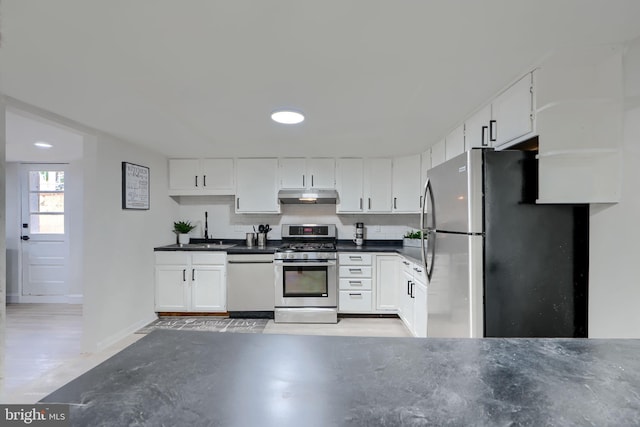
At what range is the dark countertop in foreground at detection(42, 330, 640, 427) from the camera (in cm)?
54

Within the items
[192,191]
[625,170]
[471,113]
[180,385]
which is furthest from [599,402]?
Answer: [192,191]

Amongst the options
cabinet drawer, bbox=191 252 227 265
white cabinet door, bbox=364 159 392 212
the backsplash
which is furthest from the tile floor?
white cabinet door, bbox=364 159 392 212

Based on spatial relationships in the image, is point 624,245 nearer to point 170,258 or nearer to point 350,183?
point 350,183

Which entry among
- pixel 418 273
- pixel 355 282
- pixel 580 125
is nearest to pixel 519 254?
pixel 580 125

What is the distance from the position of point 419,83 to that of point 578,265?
1428 millimetres

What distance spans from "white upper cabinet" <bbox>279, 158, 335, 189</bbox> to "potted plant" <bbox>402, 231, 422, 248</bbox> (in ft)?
4.22

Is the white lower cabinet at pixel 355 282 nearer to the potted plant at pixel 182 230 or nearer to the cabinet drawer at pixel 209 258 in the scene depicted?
the cabinet drawer at pixel 209 258

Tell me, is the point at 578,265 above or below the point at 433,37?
below

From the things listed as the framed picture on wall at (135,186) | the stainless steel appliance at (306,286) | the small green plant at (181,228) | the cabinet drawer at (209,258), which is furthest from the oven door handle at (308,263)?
the framed picture on wall at (135,186)

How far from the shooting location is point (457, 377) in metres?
0.69

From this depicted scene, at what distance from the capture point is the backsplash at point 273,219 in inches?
169

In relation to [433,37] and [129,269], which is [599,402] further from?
[129,269]

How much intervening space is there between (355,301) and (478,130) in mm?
2404

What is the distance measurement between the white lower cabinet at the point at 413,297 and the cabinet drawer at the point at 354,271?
0.41 metres
